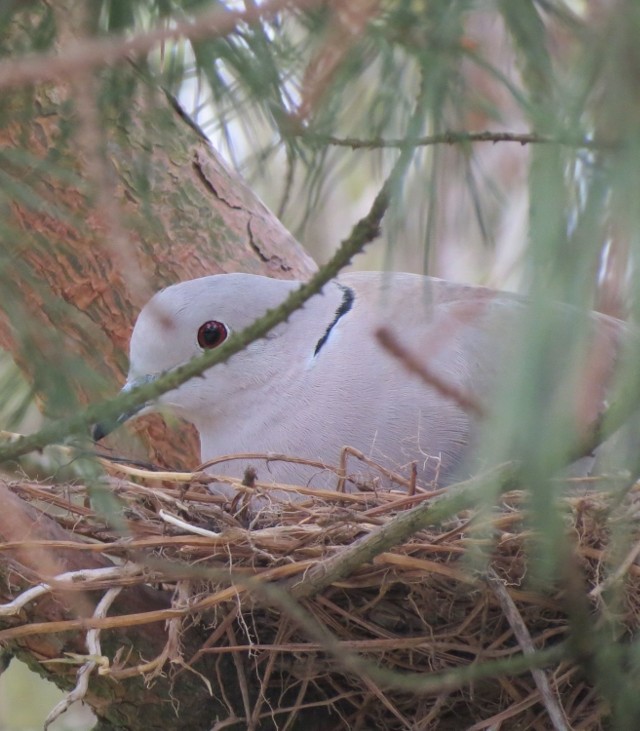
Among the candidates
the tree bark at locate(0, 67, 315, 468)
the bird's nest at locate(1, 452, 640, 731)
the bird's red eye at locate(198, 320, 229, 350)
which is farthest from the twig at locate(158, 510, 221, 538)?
the bird's red eye at locate(198, 320, 229, 350)

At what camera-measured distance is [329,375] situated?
7.80ft

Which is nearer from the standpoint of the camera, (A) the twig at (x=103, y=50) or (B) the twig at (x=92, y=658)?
(A) the twig at (x=103, y=50)

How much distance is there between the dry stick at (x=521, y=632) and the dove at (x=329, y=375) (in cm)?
30

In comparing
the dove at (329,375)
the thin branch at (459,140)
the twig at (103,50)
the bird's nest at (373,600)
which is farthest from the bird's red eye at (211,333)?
the twig at (103,50)

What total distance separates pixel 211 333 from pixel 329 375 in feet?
0.86

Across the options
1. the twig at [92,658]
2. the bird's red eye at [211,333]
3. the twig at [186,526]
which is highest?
the bird's red eye at [211,333]

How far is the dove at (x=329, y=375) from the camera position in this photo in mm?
2129

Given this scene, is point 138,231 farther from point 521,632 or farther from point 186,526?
point 521,632

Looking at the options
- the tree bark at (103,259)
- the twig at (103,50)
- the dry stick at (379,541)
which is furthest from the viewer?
the dry stick at (379,541)

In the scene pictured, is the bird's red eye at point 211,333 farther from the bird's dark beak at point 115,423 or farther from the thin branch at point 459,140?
the thin branch at point 459,140

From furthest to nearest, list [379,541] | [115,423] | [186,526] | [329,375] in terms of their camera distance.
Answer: [329,375]
[115,423]
[186,526]
[379,541]

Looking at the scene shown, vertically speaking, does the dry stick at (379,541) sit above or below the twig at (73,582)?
above

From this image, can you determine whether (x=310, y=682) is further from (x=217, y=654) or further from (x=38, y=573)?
(x=38, y=573)

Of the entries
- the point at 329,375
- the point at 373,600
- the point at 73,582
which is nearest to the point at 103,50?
the point at 73,582
